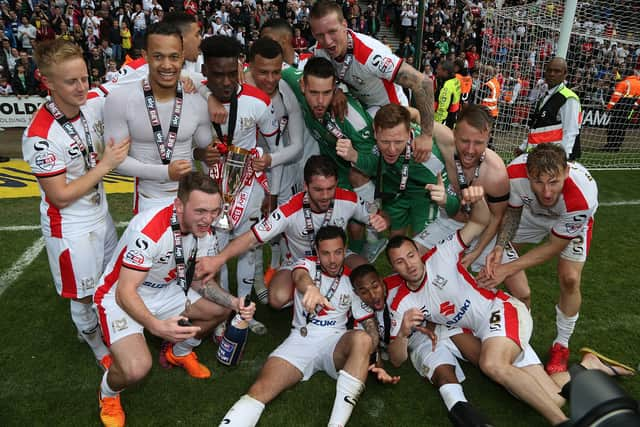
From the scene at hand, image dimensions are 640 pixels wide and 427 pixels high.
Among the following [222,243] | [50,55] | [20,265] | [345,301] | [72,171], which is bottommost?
[20,265]

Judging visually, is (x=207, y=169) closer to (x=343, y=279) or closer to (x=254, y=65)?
(x=254, y=65)

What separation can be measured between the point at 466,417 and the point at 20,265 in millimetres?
4874

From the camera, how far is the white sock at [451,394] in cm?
318

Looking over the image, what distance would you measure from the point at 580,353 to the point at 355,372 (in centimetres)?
206

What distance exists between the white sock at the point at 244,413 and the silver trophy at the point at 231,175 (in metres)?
1.30

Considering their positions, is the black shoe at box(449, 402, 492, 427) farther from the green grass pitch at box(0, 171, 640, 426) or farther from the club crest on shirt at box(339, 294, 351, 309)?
the club crest on shirt at box(339, 294, 351, 309)

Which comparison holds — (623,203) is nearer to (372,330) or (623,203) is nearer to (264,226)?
(372,330)

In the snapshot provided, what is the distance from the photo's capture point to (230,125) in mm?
3723

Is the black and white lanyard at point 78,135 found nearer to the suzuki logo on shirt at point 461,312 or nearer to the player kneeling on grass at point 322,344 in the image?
the player kneeling on grass at point 322,344

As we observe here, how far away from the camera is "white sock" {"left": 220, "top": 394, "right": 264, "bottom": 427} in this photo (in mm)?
3037

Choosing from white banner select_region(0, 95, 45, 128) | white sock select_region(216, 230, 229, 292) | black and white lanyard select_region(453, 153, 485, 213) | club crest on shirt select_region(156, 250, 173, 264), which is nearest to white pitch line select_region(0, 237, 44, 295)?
white sock select_region(216, 230, 229, 292)

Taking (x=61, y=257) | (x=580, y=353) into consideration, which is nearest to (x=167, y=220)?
(x=61, y=257)

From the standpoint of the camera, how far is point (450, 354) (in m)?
3.55

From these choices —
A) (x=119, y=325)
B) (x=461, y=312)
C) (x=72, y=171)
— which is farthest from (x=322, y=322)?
(x=72, y=171)
